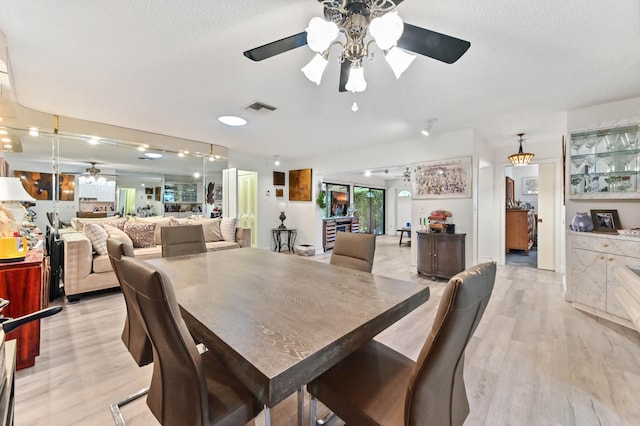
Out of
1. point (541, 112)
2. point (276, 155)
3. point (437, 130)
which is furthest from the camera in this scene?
point (276, 155)

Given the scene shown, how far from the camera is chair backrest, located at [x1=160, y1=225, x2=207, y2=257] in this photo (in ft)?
8.29

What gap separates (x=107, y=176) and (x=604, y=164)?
→ 6.94 metres

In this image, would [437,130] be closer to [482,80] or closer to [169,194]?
[482,80]

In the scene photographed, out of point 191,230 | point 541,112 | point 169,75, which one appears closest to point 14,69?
point 169,75

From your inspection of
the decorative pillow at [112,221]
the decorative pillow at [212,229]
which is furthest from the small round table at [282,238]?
the decorative pillow at [112,221]

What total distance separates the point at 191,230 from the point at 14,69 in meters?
1.97

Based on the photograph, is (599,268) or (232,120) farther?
(232,120)

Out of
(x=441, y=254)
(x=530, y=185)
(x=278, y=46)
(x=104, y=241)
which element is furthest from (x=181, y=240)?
(x=530, y=185)

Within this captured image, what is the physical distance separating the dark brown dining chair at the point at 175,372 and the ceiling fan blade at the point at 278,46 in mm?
1221

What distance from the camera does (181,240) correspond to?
2.63 metres

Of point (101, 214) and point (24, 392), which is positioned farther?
point (101, 214)

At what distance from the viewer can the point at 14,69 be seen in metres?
2.27

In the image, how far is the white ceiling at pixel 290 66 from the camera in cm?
160

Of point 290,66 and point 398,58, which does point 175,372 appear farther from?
point 290,66
